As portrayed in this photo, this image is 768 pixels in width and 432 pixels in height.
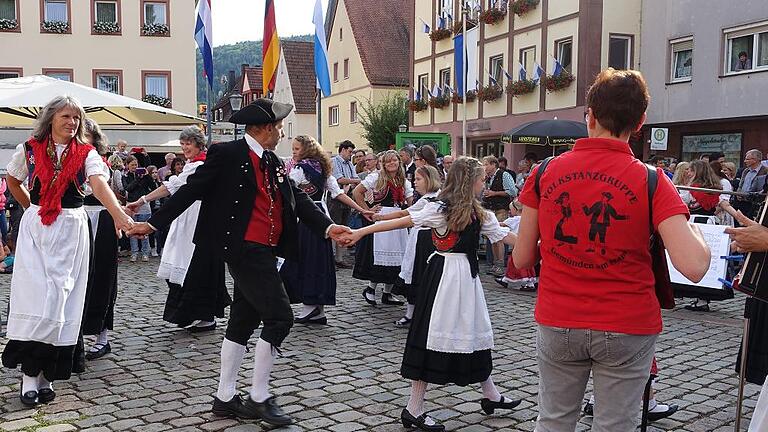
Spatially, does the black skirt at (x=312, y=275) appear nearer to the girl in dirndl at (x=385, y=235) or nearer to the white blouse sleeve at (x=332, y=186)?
the white blouse sleeve at (x=332, y=186)

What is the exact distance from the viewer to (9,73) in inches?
1302

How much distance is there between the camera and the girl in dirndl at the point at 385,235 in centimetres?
923

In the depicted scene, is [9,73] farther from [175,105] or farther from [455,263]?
[455,263]

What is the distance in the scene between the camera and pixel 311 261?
8391 millimetres

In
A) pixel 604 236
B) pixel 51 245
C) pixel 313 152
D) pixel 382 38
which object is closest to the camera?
pixel 604 236

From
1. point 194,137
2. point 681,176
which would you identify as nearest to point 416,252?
point 194,137

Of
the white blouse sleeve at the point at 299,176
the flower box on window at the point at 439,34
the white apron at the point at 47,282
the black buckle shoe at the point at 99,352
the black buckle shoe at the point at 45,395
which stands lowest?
the black buckle shoe at the point at 99,352

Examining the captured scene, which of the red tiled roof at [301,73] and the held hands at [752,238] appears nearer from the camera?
the held hands at [752,238]

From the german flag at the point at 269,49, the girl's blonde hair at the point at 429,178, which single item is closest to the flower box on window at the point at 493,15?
the german flag at the point at 269,49

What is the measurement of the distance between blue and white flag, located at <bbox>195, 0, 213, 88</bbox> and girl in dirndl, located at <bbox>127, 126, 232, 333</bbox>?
34.9 feet

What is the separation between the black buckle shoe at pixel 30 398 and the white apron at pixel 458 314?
2660mm

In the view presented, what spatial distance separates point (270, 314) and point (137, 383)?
162cm

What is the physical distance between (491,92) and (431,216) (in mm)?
25304

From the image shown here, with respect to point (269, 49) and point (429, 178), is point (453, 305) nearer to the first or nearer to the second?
point (429, 178)
